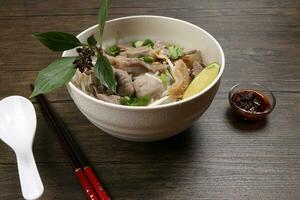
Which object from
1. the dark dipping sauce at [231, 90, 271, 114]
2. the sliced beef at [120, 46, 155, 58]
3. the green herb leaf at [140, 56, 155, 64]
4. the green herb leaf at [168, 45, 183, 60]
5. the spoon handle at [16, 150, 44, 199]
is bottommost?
the dark dipping sauce at [231, 90, 271, 114]

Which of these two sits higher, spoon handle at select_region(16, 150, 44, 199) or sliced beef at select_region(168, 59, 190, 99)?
sliced beef at select_region(168, 59, 190, 99)

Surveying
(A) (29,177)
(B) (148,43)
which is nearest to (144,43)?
(B) (148,43)

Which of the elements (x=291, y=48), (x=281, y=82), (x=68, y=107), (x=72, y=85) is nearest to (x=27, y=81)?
(x=68, y=107)

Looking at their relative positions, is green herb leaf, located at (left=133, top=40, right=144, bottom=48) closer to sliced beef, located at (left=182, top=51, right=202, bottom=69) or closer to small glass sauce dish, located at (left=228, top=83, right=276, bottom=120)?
sliced beef, located at (left=182, top=51, right=202, bottom=69)

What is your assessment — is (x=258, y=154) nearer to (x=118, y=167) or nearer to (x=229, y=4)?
(x=118, y=167)

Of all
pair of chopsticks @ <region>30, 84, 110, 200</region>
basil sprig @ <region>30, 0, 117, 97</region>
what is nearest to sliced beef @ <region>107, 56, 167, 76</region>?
basil sprig @ <region>30, 0, 117, 97</region>

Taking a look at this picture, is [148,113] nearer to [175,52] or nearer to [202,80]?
[202,80]

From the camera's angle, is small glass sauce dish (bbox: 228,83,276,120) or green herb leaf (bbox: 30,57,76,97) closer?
green herb leaf (bbox: 30,57,76,97)
